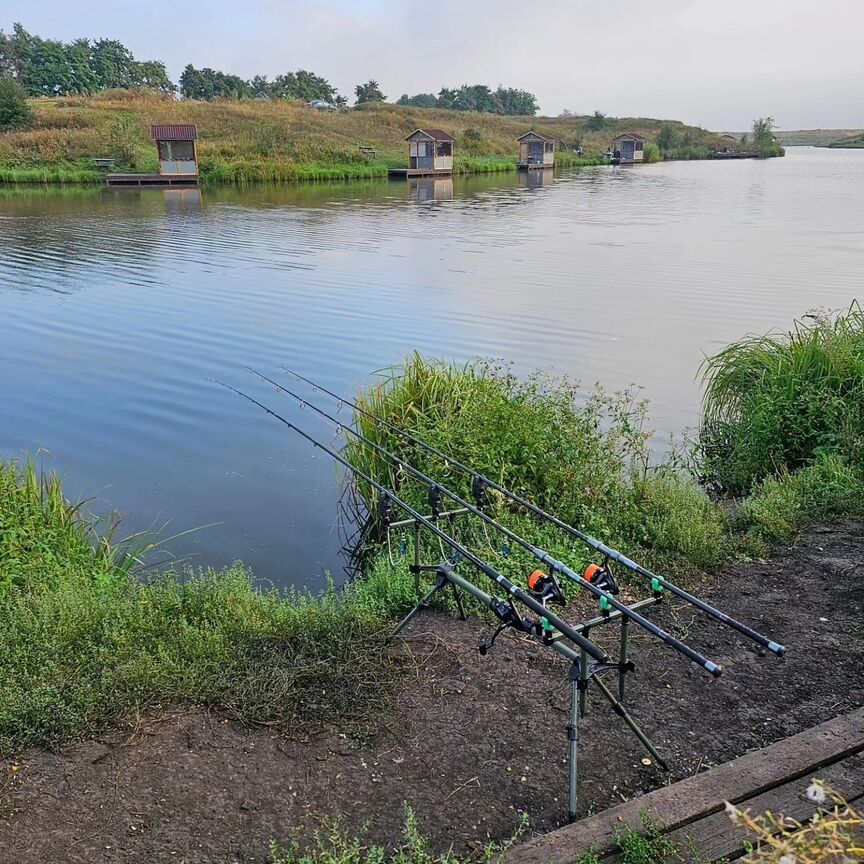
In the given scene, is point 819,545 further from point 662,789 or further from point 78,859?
point 78,859

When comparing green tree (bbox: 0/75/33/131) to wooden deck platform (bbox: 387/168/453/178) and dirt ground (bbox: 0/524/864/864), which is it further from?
dirt ground (bbox: 0/524/864/864)

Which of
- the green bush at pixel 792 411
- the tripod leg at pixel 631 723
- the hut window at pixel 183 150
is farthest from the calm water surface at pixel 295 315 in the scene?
the hut window at pixel 183 150

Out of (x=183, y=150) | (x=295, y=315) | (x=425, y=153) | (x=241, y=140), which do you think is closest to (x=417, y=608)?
(x=295, y=315)

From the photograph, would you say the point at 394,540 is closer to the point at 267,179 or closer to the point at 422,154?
the point at 267,179

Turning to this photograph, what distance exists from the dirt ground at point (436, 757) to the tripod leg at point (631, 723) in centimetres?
8

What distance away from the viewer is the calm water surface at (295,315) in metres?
8.38

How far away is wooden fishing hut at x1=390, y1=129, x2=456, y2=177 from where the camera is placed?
51.3 metres

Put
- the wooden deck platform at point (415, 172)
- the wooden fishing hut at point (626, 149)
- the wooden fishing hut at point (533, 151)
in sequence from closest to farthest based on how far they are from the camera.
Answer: the wooden deck platform at point (415, 172) < the wooden fishing hut at point (533, 151) < the wooden fishing hut at point (626, 149)

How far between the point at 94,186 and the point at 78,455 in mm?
38939

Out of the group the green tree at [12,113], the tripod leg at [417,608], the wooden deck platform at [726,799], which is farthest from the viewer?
the green tree at [12,113]

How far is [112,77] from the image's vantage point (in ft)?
310

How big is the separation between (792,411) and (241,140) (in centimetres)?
5180

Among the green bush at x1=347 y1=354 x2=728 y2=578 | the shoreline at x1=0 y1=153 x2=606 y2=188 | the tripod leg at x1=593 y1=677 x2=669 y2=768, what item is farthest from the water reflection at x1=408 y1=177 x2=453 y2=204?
the tripod leg at x1=593 y1=677 x2=669 y2=768

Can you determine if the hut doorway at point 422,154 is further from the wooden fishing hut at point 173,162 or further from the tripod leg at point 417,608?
the tripod leg at point 417,608
